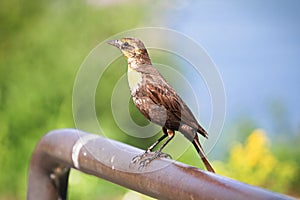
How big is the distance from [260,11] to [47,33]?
1707mm

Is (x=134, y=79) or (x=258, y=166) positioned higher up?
(x=134, y=79)

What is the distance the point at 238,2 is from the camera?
13.0 feet

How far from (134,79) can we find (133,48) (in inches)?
1.4

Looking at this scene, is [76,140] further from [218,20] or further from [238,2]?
[238,2]

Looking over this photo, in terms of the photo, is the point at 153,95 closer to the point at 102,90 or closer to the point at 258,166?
the point at 102,90

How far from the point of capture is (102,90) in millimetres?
2137

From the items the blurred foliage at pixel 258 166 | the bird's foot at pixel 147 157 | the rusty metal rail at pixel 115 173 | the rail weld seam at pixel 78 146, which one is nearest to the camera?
the rusty metal rail at pixel 115 173

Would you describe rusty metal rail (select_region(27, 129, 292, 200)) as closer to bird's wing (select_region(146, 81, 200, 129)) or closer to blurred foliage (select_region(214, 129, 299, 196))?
bird's wing (select_region(146, 81, 200, 129))

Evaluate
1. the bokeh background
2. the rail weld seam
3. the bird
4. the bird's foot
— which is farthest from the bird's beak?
the bokeh background

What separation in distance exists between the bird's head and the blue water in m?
1.80

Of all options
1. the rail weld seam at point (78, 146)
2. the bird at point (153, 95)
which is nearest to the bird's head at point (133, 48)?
the bird at point (153, 95)

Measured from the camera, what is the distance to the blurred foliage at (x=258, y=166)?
8.29 feet

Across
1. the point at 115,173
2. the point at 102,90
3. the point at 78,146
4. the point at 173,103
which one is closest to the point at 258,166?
the point at 102,90

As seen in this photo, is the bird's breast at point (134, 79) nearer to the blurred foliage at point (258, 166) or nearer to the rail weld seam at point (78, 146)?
the rail weld seam at point (78, 146)
